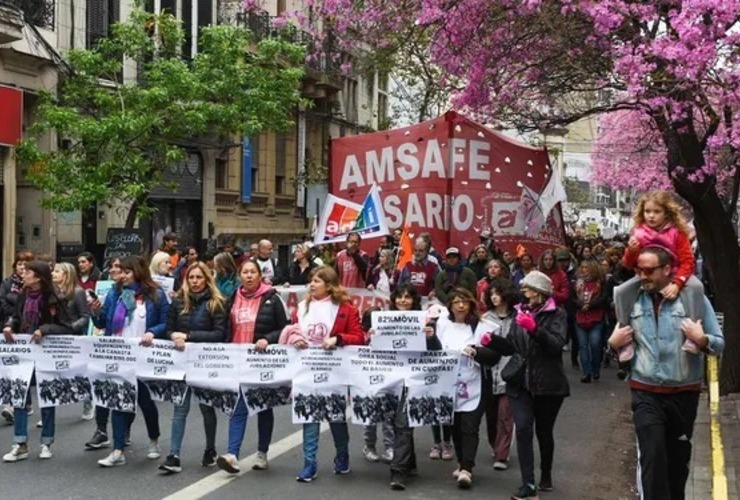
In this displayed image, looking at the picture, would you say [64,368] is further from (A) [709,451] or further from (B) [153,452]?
(A) [709,451]

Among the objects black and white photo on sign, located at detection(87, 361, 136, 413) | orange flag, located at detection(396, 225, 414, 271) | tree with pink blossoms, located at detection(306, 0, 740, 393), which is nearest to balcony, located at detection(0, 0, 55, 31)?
tree with pink blossoms, located at detection(306, 0, 740, 393)

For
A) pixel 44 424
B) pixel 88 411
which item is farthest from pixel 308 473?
pixel 88 411

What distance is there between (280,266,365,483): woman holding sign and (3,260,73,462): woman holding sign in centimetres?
218

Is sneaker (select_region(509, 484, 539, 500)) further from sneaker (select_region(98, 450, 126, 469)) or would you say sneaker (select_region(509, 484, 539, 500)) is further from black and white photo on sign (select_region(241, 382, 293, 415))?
sneaker (select_region(98, 450, 126, 469))

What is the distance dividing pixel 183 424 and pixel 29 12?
49.9ft

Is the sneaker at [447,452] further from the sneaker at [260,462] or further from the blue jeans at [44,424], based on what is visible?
the blue jeans at [44,424]

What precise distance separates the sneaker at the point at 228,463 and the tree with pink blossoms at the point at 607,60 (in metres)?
4.74

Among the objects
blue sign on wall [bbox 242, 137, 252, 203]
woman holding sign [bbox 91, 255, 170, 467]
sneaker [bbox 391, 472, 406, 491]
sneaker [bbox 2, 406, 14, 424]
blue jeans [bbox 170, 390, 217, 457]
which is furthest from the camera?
blue sign on wall [bbox 242, 137, 252, 203]

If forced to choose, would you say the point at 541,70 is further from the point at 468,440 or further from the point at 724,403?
the point at 468,440

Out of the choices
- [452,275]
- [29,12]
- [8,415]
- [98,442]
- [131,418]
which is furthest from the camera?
[29,12]

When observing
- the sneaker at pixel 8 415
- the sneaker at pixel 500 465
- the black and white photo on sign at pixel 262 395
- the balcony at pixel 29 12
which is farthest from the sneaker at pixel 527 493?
the balcony at pixel 29 12

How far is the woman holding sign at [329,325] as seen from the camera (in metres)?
8.44

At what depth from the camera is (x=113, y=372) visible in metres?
8.87

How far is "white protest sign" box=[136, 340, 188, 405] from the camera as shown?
863 cm
